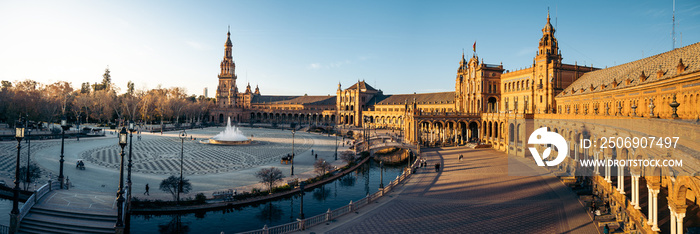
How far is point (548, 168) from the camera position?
36.7m

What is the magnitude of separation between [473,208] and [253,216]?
14731 millimetres

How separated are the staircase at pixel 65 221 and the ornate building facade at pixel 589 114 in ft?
79.1

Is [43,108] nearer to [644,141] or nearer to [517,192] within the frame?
[517,192]

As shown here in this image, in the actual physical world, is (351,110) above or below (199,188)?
above

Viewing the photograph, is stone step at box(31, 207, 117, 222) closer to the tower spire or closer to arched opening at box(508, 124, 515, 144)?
arched opening at box(508, 124, 515, 144)

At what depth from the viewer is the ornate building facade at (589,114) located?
14531mm

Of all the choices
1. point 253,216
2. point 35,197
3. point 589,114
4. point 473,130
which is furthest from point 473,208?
point 473,130

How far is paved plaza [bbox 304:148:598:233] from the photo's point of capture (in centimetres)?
1891

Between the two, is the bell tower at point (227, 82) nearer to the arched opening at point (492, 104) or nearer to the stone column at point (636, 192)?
the arched opening at point (492, 104)

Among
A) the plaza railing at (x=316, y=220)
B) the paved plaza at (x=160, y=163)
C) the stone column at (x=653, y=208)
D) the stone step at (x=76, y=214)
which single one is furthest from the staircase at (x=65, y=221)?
the stone column at (x=653, y=208)

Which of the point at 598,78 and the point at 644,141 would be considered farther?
the point at 598,78

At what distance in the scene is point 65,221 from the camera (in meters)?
17.9

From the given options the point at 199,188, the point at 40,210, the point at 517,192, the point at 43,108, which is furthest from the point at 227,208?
the point at 43,108

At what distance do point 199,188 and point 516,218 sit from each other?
76.5ft
